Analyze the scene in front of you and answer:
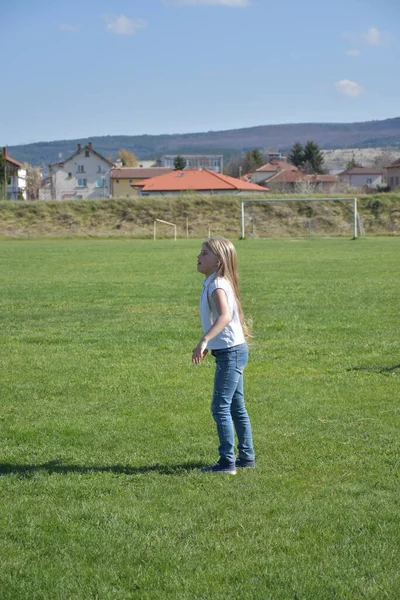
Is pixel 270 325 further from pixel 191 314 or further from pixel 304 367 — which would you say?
pixel 304 367

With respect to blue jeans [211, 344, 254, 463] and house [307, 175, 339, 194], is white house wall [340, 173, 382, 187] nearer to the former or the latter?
house [307, 175, 339, 194]

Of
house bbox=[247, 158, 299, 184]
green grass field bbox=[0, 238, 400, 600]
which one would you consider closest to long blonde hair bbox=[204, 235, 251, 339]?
green grass field bbox=[0, 238, 400, 600]

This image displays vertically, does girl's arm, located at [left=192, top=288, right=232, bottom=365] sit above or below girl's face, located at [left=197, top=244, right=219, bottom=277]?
below

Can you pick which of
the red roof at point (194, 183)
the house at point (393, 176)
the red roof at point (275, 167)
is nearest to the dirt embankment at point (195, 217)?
the red roof at point (194, 183)

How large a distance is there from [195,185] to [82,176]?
48859 mm

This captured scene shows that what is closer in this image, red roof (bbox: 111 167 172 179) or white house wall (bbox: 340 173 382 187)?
red roof (bbox: 111 167 172 179)

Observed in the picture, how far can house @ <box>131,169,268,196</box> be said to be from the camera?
324 feet

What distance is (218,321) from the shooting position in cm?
624

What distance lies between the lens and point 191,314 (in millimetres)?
15867

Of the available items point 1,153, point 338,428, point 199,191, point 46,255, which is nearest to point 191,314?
point 338,428

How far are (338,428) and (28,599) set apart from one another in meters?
3.91

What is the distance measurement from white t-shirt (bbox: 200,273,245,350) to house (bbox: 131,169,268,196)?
296ft

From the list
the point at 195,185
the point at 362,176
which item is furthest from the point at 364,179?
the point at 195,185

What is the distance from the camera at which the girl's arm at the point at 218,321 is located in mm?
6180
